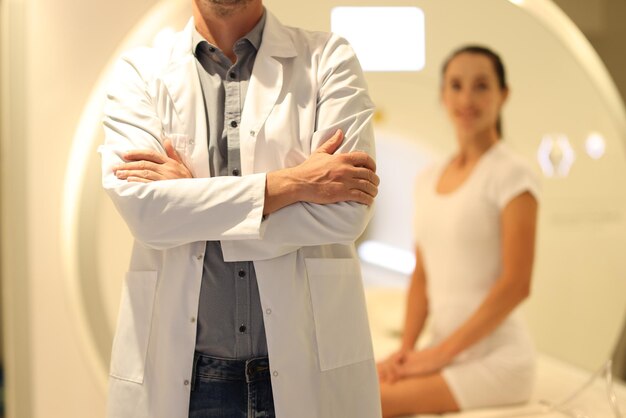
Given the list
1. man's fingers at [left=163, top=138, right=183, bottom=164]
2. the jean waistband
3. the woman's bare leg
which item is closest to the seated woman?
the woman's bare leg

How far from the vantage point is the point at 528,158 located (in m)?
3.14

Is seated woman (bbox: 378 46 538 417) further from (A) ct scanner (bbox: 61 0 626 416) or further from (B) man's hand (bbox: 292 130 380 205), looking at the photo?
(B) man's hand (bbox: 292 130 380 205)

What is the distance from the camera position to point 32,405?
2559mm

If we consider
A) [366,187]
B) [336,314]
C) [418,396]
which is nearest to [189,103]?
[366,187]

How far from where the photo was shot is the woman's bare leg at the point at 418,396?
2777 mm

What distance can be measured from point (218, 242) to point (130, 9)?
107 cm

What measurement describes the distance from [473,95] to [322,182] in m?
1.62

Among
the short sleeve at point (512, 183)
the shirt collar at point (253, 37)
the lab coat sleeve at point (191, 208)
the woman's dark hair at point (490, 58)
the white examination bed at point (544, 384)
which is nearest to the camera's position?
the lab coat sleeve at point (191, 208)

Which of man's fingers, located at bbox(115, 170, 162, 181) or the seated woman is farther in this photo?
the seated woman

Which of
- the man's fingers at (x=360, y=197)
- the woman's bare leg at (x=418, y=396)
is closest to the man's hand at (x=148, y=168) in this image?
the man's fingers at (x=360, y=197)

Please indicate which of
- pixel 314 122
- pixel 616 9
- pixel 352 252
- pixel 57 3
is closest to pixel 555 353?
pixel 616 9

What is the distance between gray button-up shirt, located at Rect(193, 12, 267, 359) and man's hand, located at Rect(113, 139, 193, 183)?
0.10 m

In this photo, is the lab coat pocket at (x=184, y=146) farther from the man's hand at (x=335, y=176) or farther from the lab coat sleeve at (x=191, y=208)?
the man's hand at (x=335, y=176)

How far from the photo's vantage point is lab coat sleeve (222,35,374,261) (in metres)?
1.69
